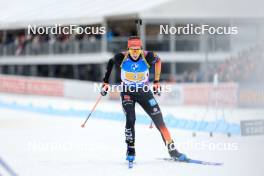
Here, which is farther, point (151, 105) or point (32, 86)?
point (32, 86)

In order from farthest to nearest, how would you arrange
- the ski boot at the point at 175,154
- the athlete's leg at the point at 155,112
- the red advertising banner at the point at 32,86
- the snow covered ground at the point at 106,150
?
the red advertising banner at the point at 32,86
the ski boot at the point at 175,154
the athlete's leg at the point at 155,112
the snow covered ground at the point at 106,150

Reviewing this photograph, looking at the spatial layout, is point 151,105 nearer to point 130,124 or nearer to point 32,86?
point 130,124

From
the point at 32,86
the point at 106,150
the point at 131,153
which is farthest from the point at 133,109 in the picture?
the point at 32,86

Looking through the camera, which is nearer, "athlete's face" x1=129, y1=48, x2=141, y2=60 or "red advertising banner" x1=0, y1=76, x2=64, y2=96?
"athlete's face" x1=129, y1=48, x2=141, y2=60

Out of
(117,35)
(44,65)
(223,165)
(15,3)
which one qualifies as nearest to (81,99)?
(117,35)

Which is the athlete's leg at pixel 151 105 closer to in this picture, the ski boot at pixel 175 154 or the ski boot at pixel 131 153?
the ski boot at pixel 175 154

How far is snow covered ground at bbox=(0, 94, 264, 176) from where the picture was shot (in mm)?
8883

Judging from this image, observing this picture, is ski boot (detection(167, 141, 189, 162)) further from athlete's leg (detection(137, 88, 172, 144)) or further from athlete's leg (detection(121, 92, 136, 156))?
athlete's leg (detection(121, 92, 136, 156))

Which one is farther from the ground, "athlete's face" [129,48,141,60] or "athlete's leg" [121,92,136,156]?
"athlete's face" [129,48,141,60]

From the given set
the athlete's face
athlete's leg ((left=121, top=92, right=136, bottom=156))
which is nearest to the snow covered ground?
athlete's leg ((left=121, top=92, right=136, bottom=156))

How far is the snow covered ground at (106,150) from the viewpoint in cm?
888

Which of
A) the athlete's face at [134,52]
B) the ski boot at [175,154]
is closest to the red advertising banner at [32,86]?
the ski boot at [175,154]

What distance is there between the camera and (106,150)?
11086 mm

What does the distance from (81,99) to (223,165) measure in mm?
19687
